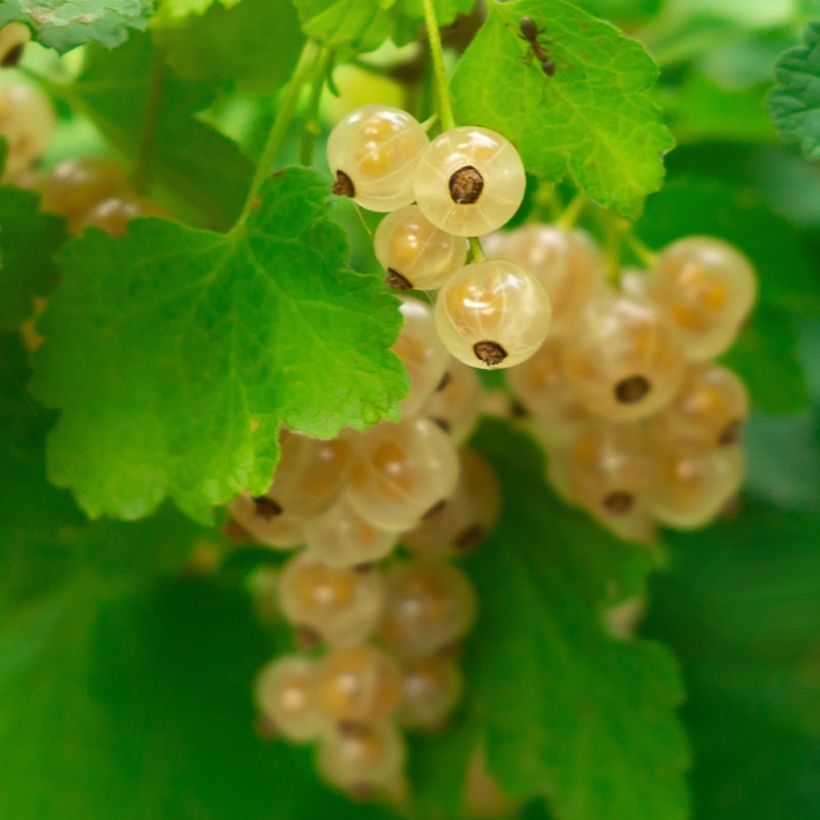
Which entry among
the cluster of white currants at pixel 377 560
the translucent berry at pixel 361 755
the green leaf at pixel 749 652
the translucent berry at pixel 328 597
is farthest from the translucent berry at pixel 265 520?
the green leaf at pixel 749 652

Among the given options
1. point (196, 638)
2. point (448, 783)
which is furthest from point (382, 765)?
point (196, 638)

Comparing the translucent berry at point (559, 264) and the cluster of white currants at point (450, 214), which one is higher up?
the cluster of white currants at point (450, 214)

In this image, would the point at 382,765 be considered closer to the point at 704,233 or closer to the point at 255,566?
the point at 255,566

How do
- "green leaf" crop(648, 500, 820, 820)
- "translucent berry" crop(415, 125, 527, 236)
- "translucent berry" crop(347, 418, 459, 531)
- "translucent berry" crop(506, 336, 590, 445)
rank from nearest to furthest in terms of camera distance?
1. "translucent berry" crop(415, 125, 527, 236)
2. "translucent berry" crop(347, 418, 459, 531)
3. "translucent berry" crop(506, 336, 590, 445)
4. "green leaf" crop(648, 500, 820, 820)

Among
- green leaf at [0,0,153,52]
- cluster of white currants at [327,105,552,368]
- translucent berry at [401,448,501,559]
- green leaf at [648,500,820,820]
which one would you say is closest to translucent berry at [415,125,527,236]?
cluster of white currants at [327,105,552,368]

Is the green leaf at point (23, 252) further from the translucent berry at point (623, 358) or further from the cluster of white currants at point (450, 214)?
the translucent berry at point (623, 358)

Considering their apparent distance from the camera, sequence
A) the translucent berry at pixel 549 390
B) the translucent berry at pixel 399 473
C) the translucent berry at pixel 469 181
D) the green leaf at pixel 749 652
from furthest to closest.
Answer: the green leaf at pixel 749 652, the translucent berry at pixel 549 390, the translucent berry at pixel 399 473, the translucent berry at pixel 469 181

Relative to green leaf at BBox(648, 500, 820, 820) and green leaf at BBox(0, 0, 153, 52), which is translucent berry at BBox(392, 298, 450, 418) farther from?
green leaf at BBox(648, 500, 820, 820)
